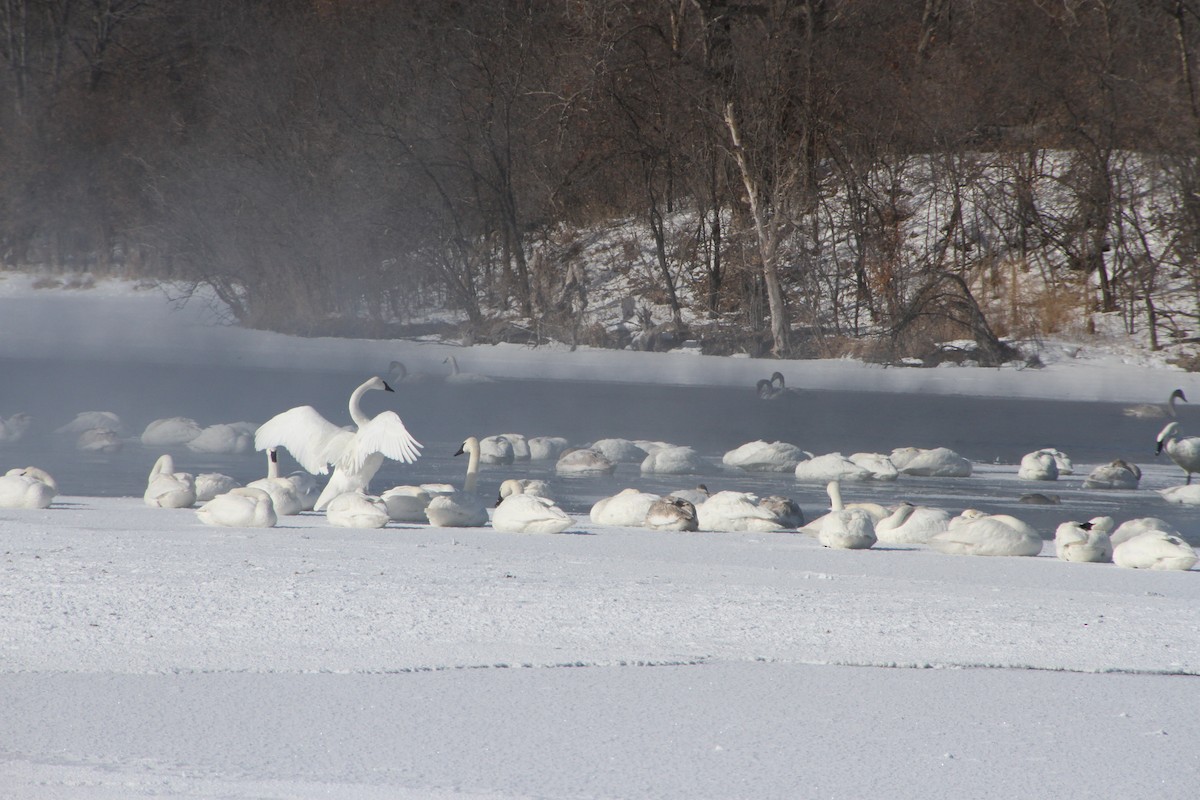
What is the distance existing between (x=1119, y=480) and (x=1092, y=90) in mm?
18299

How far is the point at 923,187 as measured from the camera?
2612 cm

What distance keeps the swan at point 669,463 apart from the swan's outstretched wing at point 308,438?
131 inches

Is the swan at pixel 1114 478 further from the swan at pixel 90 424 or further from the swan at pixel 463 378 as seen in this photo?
the swan at pixel 463 378

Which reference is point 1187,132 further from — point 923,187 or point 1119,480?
point 1119,480

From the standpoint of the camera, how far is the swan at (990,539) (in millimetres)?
5930

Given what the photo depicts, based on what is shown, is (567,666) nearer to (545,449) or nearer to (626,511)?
(626,511)

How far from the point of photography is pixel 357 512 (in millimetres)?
6262

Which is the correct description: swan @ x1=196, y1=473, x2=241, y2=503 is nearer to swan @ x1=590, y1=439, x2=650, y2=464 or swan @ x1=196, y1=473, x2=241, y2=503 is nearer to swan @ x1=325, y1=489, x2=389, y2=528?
swan @ x1=325, y1=489, x2=389, y2=528

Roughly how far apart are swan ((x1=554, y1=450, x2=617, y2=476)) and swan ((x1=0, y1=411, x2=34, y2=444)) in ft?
14.7

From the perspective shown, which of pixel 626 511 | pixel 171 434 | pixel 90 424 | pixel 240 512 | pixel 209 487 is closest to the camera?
pixel 240 512

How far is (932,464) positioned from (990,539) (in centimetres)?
488

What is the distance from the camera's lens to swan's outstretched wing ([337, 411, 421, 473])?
6.97 metres

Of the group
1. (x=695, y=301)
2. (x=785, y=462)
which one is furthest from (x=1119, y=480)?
(x=695, y=301)

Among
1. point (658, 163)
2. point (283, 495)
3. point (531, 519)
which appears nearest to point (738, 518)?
point (531, 519)
